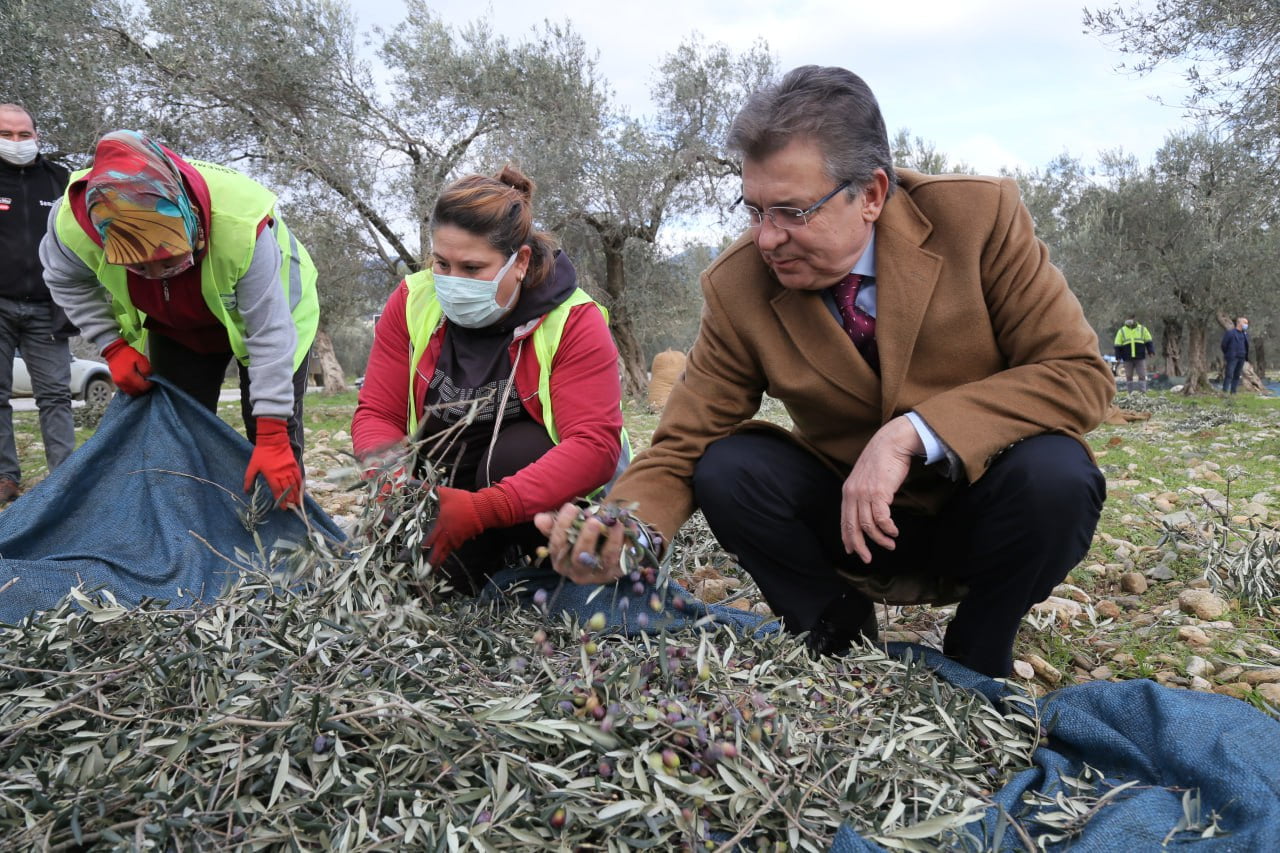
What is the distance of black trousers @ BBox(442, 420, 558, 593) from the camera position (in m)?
2.87

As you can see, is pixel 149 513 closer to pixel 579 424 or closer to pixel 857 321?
pixel 579 424

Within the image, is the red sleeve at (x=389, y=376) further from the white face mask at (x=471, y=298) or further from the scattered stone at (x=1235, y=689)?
the scattered stone at (x=1235, y=689)

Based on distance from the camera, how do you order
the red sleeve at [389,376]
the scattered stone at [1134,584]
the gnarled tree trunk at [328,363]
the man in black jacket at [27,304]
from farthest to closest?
1. the gnarled tree trunk at [328,363]
2. the man in black jacket at [27,304]
3. the scattered stone at [1134,584]
4. the red sleeve at [389,376]

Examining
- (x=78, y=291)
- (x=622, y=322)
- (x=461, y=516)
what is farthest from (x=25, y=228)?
(x=622, y=322)

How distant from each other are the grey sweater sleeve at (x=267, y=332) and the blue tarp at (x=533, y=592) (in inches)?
9.4

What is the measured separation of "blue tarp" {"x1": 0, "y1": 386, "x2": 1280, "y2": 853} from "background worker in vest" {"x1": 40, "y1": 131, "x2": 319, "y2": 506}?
22 cm

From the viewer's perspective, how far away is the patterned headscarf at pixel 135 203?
9.20 ft

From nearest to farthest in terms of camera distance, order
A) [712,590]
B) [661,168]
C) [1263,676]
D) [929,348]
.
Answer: [929,348] → [1263,676] → [712,590] → [661,168]

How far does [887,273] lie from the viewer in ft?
7.55

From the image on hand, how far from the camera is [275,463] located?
123 inches

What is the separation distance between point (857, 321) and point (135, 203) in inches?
91.5

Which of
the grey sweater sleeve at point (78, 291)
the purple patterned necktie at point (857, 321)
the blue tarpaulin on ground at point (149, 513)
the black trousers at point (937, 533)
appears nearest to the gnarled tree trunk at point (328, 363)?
the grey sweater sleeve at point (78, 291)

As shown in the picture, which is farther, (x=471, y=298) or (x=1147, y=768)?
(x=471, y=298)

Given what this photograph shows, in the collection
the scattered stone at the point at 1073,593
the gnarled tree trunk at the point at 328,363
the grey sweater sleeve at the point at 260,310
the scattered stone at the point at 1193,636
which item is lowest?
the gnarled tree trunk at the point at 328,363
